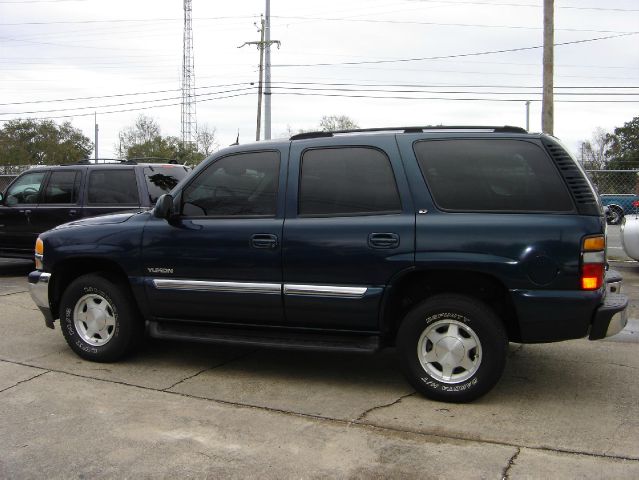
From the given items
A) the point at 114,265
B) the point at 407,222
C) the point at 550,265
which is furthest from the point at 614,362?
the point at 114,265

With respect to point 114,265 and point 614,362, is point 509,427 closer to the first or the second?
point 614,362

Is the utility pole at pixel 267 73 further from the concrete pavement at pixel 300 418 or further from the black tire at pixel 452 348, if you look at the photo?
Answer: the black tire at pixel 452 348

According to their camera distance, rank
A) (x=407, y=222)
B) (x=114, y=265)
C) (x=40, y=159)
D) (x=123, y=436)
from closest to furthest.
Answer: (x=123, y=436)
(x=407, y=222)
(x=114, y=265)
(x=40, y=159)

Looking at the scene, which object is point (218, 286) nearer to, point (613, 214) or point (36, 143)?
point (613, 214)

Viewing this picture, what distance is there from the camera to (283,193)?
4.77 meters

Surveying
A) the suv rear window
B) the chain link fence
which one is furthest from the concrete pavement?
the chain link fence

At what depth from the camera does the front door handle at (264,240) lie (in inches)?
184

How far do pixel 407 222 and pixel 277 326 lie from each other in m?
1.32

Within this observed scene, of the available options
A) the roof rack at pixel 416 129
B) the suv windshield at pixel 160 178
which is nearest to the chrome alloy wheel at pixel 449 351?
the roof rack at pixel 416 129

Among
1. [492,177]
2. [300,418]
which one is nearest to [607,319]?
[492,177]

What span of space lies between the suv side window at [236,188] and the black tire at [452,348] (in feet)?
4.69

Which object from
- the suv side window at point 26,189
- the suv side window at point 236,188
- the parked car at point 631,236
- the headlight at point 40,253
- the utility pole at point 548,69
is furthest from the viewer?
the utility pole at point 548,69

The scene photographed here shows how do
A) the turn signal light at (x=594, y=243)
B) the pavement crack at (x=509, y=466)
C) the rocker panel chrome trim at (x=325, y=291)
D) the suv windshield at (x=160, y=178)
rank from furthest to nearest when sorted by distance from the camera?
1. the suv windshield at (x=160, y=178)
2. the rocker panel chrome trim at (x=325, y=291)
3. the turn signal light at (x=594, y=243)
4. the pavement crack at (x=509, y=466)

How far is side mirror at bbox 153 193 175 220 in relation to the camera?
4922 mm
